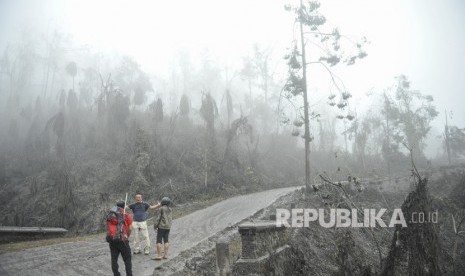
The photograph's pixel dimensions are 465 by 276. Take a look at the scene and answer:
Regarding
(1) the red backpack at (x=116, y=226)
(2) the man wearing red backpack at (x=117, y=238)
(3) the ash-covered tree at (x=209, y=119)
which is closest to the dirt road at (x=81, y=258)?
(2) the man wearing red backpack at (x=117, y=238)

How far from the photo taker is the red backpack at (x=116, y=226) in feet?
25.4

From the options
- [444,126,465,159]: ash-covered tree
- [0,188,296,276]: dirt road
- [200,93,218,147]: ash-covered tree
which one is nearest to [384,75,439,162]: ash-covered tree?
[444,126,465,159]: ash-covered tree

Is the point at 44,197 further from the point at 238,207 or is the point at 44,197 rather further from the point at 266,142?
the point at 266,142

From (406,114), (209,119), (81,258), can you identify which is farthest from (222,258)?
(406,114)

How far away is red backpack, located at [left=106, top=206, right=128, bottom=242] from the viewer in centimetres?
775

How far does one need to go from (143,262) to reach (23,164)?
30160 millimetres

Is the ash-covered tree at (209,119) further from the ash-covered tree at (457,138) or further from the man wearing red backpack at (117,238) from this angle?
the ash-covered tree at (457,138)

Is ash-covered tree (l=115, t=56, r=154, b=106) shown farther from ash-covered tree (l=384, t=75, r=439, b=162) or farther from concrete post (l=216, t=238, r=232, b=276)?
concrete post (l=216, t=238, r=232, b=276)

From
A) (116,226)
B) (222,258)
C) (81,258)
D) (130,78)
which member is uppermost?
(130,78)

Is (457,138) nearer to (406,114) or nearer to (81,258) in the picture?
(406,114)

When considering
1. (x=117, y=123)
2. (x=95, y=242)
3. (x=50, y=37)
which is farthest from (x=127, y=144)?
(x=50, y=37)

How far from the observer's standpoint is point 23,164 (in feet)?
110

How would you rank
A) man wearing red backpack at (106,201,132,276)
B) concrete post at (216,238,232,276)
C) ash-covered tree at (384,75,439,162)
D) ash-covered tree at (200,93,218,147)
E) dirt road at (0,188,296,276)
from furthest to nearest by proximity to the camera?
ash-covered tree at (384,75,439,162) → ash-covered tree at (200,93,218,147) → dirt road at (0,188,296,276) → concrete post at (216,238,232,276) → man wearing red backpack at (106,201,132,276)

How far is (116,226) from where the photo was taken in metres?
7.82
